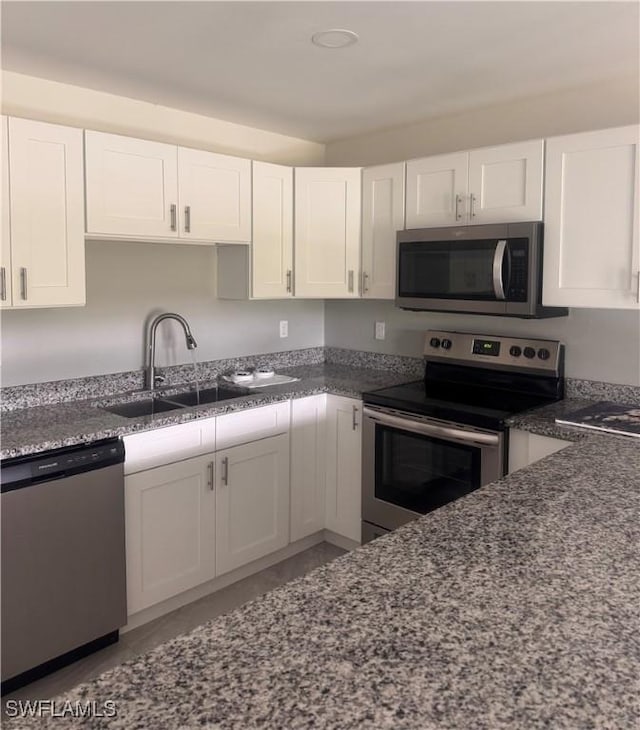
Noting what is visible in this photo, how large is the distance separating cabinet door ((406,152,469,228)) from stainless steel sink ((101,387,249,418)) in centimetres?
126

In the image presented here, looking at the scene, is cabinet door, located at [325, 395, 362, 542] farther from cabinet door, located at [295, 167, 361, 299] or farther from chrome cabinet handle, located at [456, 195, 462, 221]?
chrome cabinet handle, located at [456, 195, 462, 221]

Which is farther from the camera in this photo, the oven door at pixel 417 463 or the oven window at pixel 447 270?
the oven window at pixel 447 270

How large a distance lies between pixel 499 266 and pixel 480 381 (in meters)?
0.73

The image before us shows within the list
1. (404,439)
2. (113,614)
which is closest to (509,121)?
(404,439)

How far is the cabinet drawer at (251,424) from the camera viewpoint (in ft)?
9.31

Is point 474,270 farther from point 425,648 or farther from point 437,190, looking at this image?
point 425,648

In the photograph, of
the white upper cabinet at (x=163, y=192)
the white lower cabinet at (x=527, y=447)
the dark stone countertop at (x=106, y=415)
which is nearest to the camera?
the dark stone countertop at (x=106, y=415)

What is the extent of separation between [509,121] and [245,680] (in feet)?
9.67

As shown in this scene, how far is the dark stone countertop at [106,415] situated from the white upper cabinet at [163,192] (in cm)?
77

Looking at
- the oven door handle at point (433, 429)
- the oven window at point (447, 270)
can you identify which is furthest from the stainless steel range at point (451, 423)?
the oven window at point (447, 270)

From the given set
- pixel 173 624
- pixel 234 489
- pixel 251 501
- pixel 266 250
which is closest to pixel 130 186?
pixel 266 250

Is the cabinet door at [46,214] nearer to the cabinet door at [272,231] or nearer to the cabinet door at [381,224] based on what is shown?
the cabinet door at [272,231]

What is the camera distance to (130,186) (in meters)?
2.71

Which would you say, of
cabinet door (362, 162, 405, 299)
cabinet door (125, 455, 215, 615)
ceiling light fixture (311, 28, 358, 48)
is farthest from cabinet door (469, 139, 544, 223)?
cabinet door (125, 455, 215, 615)
